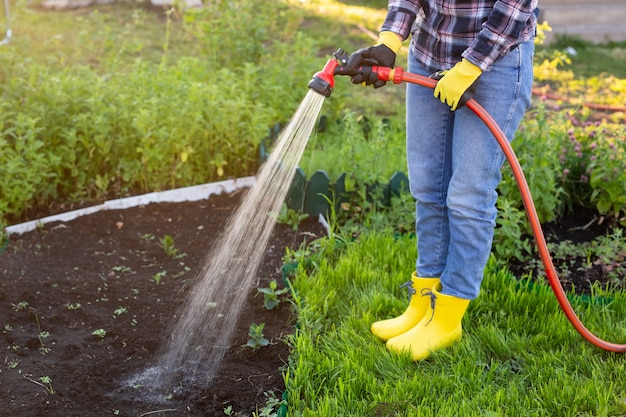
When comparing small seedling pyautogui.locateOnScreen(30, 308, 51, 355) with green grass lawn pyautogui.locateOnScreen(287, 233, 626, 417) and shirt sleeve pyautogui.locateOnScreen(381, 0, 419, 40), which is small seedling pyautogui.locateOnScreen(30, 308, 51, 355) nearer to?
green grass lawn pyautogui.locateOnScreen(287, 233, 626, 417)

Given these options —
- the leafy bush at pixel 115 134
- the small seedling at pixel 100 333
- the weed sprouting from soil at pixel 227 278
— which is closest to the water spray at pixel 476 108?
the weed sprouting from soil at pixel 227 278

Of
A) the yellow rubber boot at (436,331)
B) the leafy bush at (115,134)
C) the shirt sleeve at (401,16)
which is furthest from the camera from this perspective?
the leafy bush at (115,134)

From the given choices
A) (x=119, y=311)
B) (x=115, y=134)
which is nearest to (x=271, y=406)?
(x=119, y=311)

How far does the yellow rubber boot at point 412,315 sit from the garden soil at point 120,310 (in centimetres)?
37

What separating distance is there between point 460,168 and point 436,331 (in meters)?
0.62

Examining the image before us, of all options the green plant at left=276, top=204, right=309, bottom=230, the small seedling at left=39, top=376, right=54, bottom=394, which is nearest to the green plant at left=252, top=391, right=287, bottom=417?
the small seedling at left=39, top=376, right=54, bottom=394

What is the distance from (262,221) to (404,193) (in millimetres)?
743

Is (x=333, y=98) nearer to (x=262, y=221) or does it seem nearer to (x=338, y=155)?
(x=338, y=155)

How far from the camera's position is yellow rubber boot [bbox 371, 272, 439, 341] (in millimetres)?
2762

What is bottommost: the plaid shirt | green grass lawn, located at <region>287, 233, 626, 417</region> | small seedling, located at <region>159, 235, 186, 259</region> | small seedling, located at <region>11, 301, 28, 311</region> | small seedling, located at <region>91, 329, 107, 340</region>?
small seedling, located at <region>91, 329, 107, 340</region>

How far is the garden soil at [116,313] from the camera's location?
2.50 meters

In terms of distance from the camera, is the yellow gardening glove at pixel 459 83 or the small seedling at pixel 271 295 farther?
the small seedling at pixel 271 295

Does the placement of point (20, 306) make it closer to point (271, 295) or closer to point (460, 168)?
point (271, 295)

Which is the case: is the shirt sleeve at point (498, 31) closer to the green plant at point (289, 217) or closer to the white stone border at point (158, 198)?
the green plant at point (289, 217)
